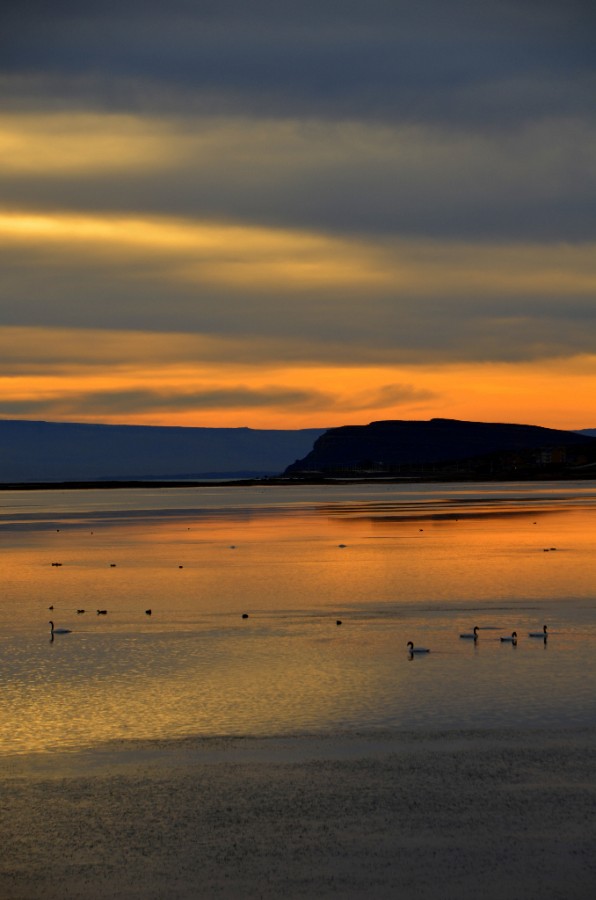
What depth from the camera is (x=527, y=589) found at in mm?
38312

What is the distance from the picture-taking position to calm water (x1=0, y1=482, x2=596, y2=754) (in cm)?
2027

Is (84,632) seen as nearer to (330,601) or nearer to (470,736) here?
(330,601)

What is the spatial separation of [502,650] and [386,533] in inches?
→ 1705

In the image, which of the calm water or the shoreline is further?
the calm water

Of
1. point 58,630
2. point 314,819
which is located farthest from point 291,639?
point 314,819

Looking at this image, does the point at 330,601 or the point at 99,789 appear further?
the point at 330,601

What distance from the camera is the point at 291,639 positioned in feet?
94.0

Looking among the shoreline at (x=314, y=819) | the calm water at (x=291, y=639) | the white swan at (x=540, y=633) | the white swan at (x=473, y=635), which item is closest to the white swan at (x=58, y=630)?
the calm water at (x=291, y=639)

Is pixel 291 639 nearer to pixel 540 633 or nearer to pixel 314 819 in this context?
pixel 540 633

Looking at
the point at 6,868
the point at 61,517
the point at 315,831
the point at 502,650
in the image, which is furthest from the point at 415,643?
the point at 61,517

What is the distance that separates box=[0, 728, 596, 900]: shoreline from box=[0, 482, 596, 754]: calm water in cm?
165

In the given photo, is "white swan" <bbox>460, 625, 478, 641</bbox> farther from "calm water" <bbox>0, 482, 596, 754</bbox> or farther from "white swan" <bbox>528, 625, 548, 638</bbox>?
"white swan" <bbox>528, 625, 548, 638</bbox>

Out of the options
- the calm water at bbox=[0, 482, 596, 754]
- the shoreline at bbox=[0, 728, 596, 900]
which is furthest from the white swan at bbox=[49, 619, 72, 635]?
the shoreline at bbox=[0, 728, 596, 900]

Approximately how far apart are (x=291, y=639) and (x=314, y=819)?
13997mm
